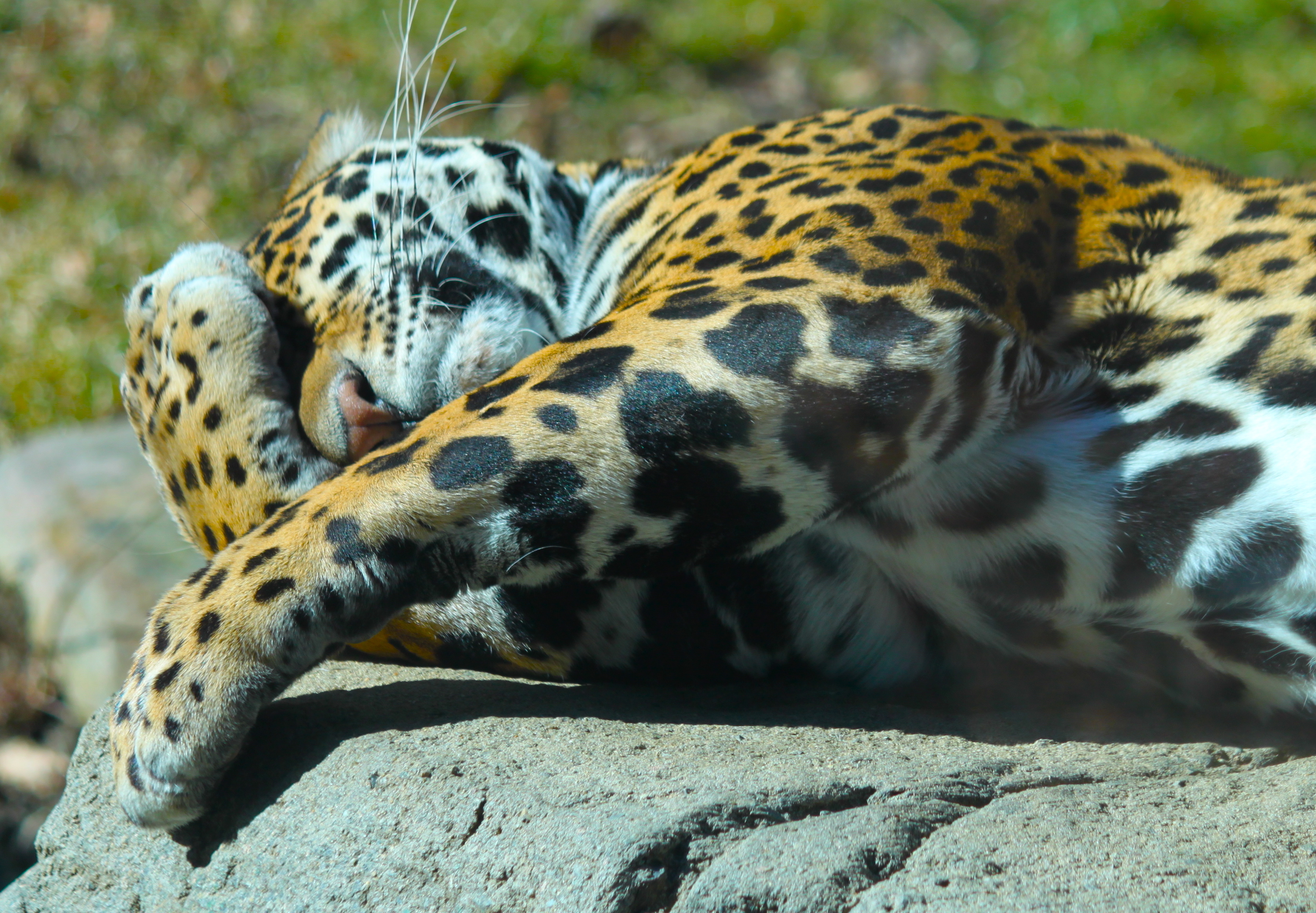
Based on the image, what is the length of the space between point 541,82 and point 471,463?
5.99m

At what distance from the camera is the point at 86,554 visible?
188 inches

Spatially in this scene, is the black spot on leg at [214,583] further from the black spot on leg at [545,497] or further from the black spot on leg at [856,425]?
the black spot on leg at [856,425]

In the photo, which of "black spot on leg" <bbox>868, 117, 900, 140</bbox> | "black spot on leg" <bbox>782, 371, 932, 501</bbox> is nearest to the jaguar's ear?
"black spot on leg" <bbox>868, 117, 900, 140</bbox>

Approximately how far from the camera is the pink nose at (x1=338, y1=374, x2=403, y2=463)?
2.80m

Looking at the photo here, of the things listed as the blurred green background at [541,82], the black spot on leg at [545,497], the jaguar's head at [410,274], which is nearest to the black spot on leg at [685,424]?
the black spot on leg at [545,497]

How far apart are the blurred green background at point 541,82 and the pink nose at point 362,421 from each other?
422 centimetres

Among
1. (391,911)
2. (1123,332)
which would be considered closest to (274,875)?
(391,911)

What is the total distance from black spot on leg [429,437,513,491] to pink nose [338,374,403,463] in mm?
643

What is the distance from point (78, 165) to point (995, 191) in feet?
22.3

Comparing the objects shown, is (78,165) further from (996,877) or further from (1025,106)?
(996,877)

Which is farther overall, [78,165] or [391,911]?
[78,165]

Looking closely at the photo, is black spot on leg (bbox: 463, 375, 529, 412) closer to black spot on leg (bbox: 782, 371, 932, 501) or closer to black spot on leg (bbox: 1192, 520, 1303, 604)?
black spot on leg (bbox: 782, 371, 932, 501)

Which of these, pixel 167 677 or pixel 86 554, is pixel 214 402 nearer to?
pixel 167 677

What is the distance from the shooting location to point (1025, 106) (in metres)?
7.03
